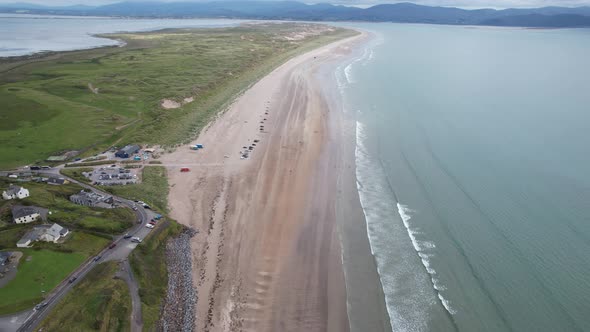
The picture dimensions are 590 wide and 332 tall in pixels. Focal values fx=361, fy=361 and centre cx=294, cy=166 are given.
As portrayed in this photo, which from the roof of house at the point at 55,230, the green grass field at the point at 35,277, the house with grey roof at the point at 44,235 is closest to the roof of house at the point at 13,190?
the house with grey roof at the point at 44,235

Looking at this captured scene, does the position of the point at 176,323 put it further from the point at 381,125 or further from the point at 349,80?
the point at 349,80

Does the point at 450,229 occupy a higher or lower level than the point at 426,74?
lower

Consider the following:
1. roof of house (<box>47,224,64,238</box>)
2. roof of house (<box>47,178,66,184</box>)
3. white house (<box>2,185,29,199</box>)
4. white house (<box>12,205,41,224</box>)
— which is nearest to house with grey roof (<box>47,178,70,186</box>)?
roof of house (<box>47,178,66,184</box>)

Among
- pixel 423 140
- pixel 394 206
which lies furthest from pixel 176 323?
pixel 423 140

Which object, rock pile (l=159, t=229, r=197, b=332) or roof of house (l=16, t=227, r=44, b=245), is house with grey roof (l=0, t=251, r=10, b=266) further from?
rock pile (l=159, t=229, r=197, b=332)

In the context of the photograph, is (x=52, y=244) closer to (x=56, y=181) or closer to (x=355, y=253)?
(x=56, y=181)

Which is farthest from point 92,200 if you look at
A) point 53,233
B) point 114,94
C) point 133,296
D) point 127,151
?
point 114,94

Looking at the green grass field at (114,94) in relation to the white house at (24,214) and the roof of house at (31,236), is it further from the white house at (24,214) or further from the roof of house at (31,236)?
the roof of house at (31,236)
